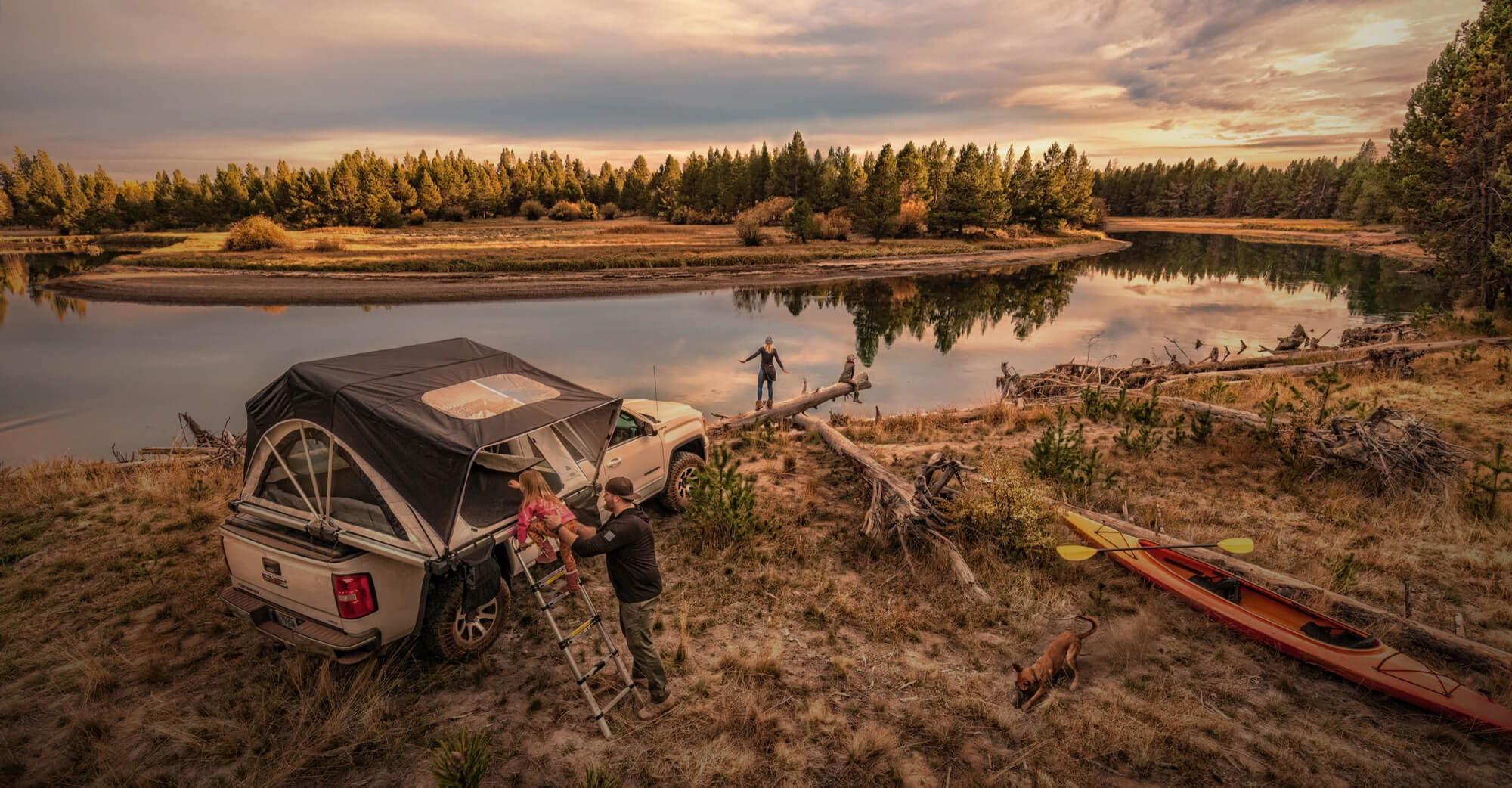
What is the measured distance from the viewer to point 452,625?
18.1 ft

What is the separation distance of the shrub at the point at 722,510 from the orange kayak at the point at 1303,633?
459cm

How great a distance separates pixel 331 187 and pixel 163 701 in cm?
11092

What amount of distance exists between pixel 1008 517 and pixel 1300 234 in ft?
404

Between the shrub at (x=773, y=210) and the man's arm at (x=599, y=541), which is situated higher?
the shrub at (x=773, y=210)

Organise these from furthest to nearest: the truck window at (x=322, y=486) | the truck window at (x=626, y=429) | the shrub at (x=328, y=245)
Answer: the shrub at (x=328, y=245) < the truck window at (x=626, y=429) < the truck window at (x=322, y=486)

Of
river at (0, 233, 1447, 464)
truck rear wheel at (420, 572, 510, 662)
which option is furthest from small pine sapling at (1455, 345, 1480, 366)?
truck rear wheel at (420, 572, 510, 662)

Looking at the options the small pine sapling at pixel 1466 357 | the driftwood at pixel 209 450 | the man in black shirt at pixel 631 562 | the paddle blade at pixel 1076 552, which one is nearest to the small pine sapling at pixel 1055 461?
the paddle blade at pixel 1076 552

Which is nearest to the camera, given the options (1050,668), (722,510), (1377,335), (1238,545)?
(1050,668)

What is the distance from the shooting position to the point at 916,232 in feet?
256

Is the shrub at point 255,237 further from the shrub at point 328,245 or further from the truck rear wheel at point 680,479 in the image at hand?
the truck rear wheel at point 680,479

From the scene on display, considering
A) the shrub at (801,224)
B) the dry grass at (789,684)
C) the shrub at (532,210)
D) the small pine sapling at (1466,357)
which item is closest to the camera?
the dry grass at (789,684)

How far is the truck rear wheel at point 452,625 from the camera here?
213 inches

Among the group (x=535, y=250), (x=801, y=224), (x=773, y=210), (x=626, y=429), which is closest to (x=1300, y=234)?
(x=801, y=224)

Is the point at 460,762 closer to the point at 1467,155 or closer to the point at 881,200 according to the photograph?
the point at 1467,155
